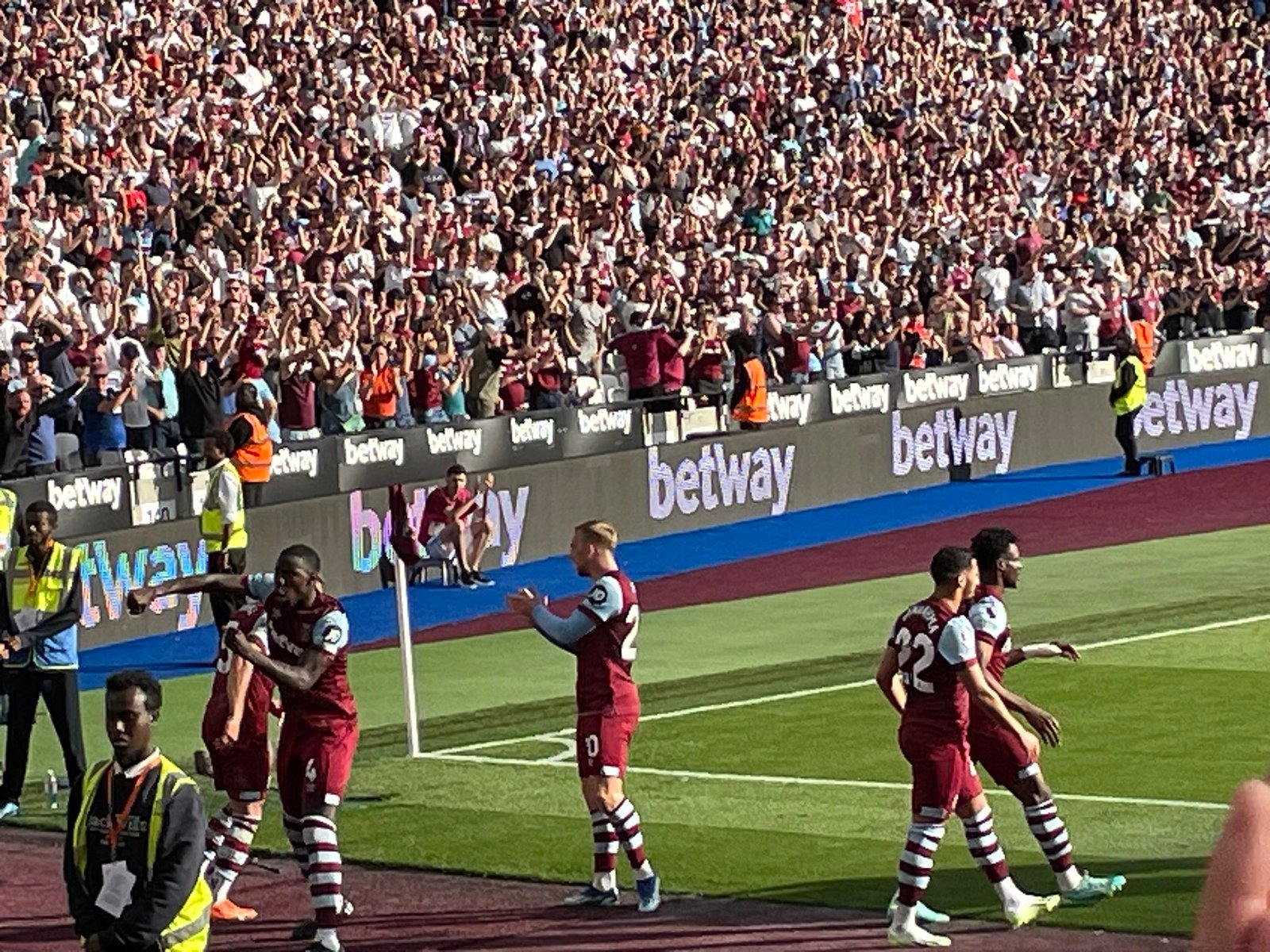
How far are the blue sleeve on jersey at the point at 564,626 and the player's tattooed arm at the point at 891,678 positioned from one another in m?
1.65

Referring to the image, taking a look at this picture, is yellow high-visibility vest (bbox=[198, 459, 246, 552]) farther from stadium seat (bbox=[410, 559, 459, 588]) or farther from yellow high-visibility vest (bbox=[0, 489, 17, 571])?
stadium seat (bbox=[410, 559, 459, 588])

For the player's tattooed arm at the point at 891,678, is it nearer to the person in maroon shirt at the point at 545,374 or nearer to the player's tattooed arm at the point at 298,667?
the player's tattooed arm at the point at 298,667

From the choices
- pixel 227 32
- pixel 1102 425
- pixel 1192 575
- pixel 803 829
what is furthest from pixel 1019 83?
pixel 803 829

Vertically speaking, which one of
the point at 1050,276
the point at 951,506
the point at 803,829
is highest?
the point at 1050,276

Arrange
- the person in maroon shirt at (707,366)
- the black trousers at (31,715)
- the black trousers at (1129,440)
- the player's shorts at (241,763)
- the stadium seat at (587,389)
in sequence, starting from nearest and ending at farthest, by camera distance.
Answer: the player's shorts at (241,763), the black trousers at (31,715), the stadium seat at (587,389), the person in maroon shirt at (707,366), the black trousers at (1129,440)

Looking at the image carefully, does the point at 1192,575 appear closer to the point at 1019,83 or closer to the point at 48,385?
the point at 48,385

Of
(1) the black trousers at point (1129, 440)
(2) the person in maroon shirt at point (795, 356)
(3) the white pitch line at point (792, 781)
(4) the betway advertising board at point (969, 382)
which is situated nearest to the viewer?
(3) the white pitch line at point (792, 781)

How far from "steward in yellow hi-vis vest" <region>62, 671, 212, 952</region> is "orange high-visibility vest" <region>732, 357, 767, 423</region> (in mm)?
23160

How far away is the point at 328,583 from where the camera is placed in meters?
26.2

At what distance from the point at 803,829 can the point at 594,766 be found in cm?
231

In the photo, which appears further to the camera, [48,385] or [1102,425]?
[1102,425]

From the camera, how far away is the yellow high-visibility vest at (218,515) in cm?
2157

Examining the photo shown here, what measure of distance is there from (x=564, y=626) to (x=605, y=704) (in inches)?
21.9

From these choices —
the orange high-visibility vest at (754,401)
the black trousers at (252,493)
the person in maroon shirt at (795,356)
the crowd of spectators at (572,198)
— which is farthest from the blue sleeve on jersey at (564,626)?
the person in maroon shirt at (795,356)
